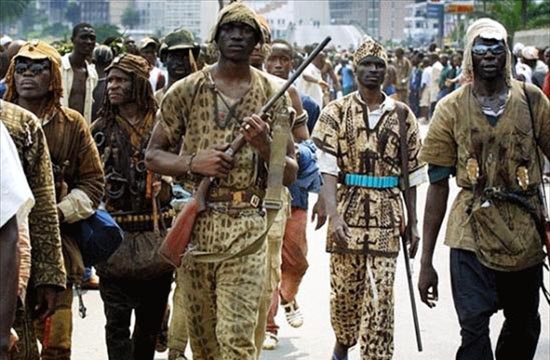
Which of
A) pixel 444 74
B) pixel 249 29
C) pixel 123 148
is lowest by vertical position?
pixel 444 74

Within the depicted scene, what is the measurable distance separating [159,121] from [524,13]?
44.4 m

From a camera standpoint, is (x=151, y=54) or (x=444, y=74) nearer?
(x=151, y=54)

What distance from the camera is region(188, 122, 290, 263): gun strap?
6.73 meters

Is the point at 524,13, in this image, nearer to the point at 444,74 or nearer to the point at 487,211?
the point at 444,74

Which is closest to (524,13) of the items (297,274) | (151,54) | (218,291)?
(151,54)

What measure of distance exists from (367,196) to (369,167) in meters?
0.16

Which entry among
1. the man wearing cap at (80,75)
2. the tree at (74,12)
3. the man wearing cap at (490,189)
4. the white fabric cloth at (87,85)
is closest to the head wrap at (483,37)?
the man wearing cap at (490,189)

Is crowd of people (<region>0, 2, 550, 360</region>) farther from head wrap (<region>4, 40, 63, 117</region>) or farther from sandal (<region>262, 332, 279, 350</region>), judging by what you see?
sandal (<region>262, 332, 279, 350</region>)

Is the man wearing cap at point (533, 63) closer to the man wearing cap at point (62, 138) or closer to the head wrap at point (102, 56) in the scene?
the head wrap at point (102, 56)

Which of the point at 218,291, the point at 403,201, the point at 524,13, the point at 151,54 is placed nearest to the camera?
the point at 218,291

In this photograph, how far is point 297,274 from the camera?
32.4 feet

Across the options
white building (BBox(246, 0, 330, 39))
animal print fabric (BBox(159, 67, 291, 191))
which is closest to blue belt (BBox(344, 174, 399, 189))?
animal print fabric (BBox(159, 67, 291, 191))

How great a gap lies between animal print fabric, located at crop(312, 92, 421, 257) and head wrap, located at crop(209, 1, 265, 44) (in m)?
1.69

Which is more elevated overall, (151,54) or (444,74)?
(151,54)
